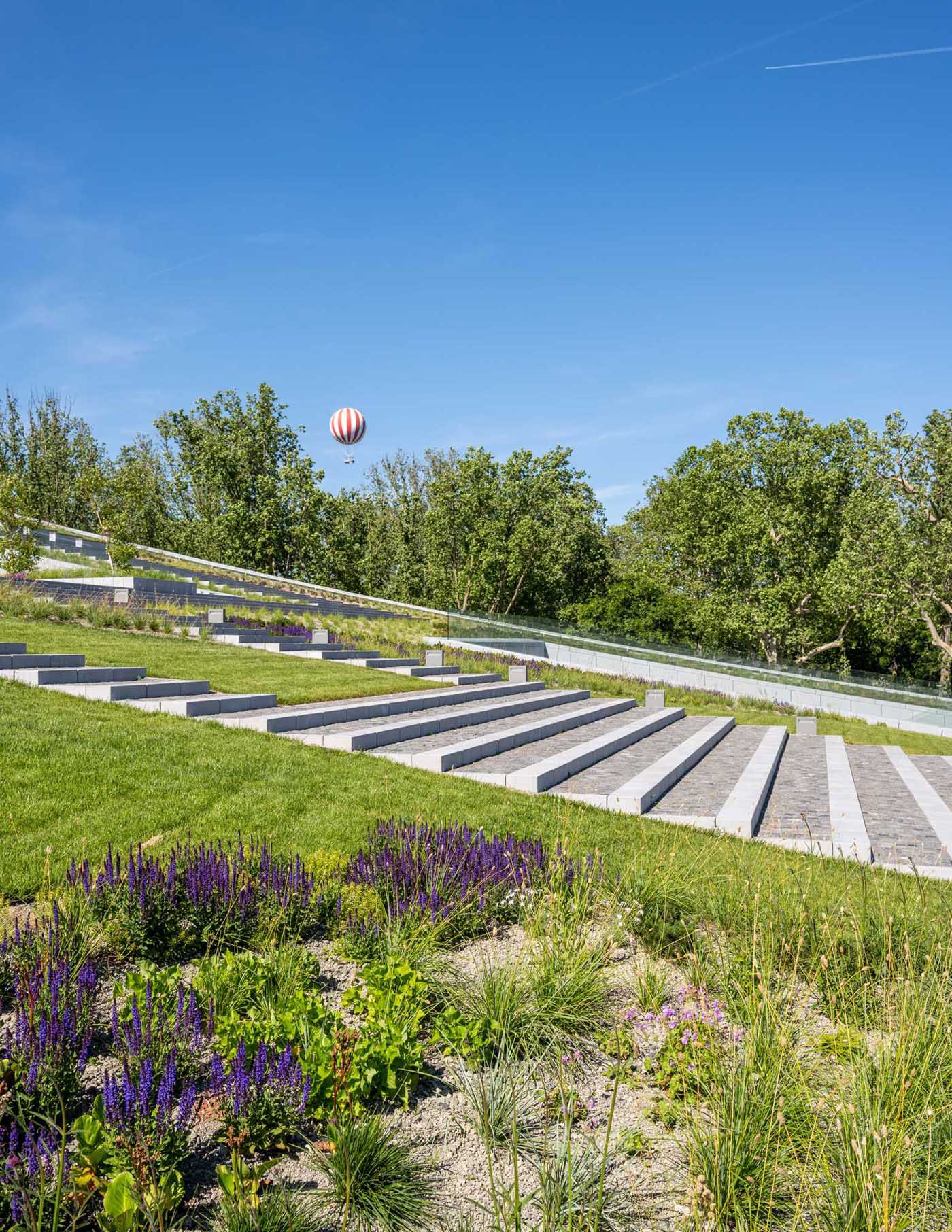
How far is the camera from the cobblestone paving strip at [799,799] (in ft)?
25.5

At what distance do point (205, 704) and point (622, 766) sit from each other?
5.49 metres

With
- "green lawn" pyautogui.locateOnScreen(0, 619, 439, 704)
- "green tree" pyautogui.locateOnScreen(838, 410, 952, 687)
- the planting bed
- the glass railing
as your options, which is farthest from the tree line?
the planting bed

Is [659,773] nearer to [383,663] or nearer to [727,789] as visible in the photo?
[727,789]

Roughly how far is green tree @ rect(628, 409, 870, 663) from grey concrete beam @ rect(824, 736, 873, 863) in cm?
2431

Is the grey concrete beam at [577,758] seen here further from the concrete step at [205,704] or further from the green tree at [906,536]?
the green tree at [906,536]

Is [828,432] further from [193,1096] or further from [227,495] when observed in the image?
[193,1096]

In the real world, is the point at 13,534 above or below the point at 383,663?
above

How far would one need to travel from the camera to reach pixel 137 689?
31.8ft

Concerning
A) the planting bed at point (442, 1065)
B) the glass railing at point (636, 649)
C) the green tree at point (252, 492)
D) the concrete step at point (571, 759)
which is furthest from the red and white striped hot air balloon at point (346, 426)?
the planting bed at point (442, 1065)

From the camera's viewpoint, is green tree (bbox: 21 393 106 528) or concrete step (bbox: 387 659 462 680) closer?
concrete step (bbox: 387 659 462 680)

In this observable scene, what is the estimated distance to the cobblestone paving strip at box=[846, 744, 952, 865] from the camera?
23.9ft

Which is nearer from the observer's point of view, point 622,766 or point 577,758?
point 577,758

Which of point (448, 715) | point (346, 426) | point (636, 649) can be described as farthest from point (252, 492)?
point (448, 715)

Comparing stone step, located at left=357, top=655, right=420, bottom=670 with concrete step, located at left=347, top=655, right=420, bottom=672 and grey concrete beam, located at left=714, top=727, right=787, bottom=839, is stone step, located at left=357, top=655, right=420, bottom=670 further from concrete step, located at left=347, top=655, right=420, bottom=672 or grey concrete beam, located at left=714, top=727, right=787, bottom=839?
grey concrete beam, located at left=714, top=727, right=787, bottom=839
